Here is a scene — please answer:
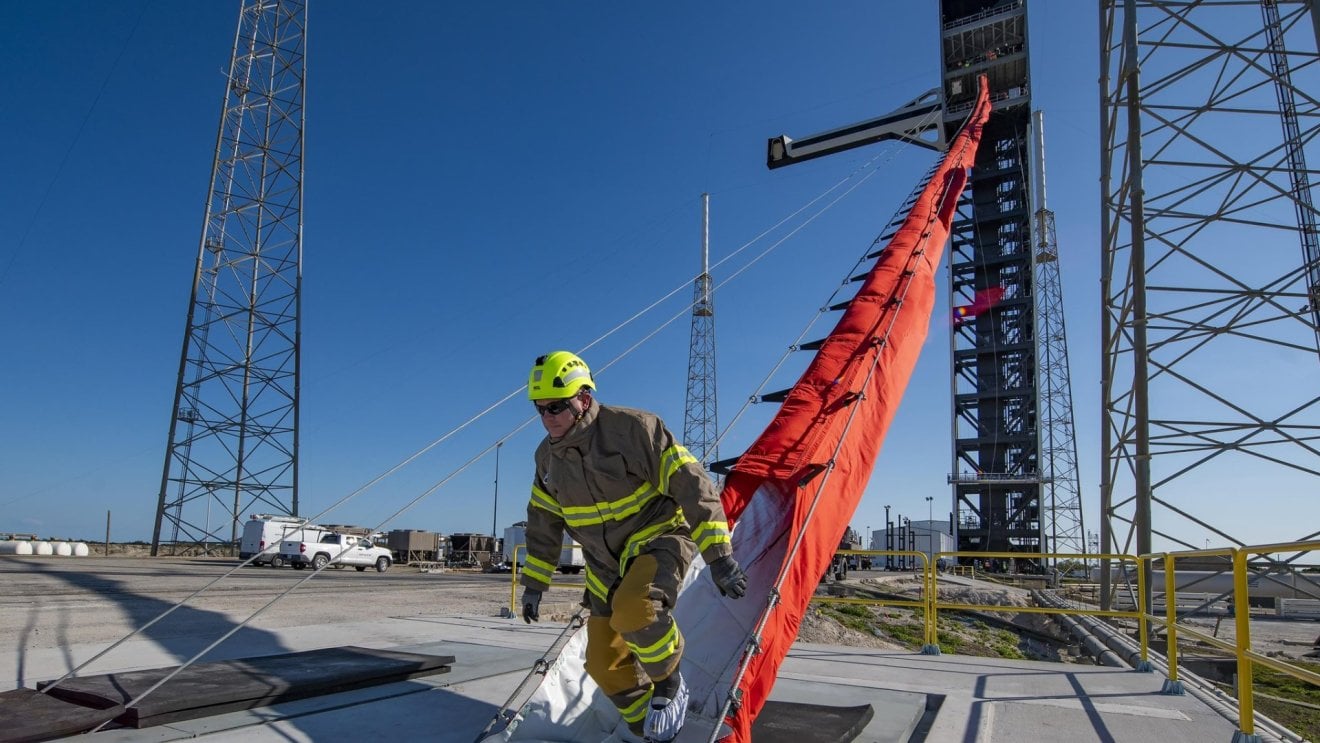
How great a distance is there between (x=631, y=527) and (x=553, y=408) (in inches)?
27.1

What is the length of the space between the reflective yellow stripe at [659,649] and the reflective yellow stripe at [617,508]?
0.55 m

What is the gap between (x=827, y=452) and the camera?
5297 millimetres

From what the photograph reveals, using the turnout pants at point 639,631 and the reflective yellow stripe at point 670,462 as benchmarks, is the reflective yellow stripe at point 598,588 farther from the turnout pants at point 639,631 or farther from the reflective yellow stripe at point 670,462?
the reflective yellow stripe at point 670,462

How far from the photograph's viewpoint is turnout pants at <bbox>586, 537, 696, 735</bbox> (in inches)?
133

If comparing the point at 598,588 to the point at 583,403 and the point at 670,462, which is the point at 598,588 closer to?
the point at 670,462

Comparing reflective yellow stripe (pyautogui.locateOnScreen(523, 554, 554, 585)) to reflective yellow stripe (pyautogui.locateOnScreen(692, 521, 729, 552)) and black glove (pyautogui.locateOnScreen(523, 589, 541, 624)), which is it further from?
reflective yellow stripe (pyautogui.locateOnScreen(692, 521, 729, 552))

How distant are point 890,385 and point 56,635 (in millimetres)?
8693

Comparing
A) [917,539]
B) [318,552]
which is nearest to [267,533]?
[318,552]

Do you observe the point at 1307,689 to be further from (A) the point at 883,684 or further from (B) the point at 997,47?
(B) the point at 997,47

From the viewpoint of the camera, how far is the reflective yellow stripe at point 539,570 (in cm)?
397

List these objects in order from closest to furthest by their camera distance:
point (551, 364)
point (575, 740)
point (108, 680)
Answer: point (551, 364)
point (575, 740)
point (108, 680)

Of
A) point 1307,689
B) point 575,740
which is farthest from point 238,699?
point 1307,689

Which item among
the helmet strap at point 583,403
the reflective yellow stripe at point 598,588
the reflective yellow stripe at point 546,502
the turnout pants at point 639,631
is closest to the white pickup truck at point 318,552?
the reflective yellow stripe at point 546,502

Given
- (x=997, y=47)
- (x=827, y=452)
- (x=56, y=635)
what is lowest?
(x=56, y=635)
